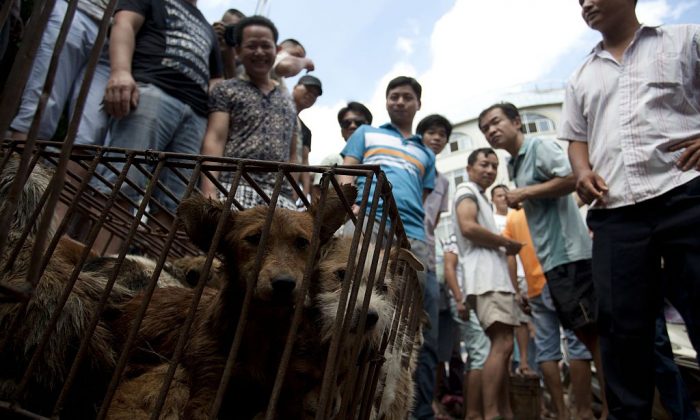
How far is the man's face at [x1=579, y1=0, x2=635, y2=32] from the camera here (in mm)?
2922

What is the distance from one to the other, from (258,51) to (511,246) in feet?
9.58

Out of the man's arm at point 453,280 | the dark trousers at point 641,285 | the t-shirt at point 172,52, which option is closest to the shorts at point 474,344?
the man's arm at point 453,280

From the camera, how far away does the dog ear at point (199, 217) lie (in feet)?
5.59

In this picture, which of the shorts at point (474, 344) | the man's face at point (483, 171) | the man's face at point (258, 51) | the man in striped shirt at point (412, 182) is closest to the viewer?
the man in striped shirt at point (412, 182)

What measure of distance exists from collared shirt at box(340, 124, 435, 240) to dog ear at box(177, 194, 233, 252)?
1875mm

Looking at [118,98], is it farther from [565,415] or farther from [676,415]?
[565,415]

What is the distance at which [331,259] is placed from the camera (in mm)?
1938

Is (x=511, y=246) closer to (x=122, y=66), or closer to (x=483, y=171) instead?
(x=483, y=171)

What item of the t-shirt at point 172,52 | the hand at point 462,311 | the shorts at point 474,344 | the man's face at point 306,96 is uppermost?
the man's face at point 306,96

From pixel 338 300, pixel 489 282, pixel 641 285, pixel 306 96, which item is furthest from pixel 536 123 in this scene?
pixel 338 300

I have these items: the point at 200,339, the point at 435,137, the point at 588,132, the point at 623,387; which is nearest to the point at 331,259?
the point at 200,339

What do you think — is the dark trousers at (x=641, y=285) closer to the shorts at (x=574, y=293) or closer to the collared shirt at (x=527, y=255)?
the shorts at (x=574, y=293)

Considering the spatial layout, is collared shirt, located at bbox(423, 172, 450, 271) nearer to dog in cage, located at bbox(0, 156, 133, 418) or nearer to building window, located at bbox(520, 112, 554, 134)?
dog in cage, located at bbox(0, 156, 133, 418)

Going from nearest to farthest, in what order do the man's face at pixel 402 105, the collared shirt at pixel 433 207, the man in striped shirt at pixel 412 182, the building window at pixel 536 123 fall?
the man in striped shirt at pixel 412 182 → the man's face at pixel 402 105 → the collared shirt at pixel 433 207 → the building window at pixel 536 123
